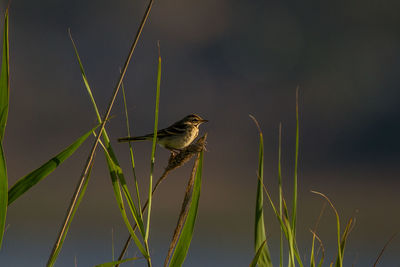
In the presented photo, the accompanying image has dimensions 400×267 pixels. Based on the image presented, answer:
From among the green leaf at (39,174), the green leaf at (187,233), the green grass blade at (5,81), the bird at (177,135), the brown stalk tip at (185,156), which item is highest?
the green grass blade at (5,81)

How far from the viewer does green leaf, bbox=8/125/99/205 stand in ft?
8.39

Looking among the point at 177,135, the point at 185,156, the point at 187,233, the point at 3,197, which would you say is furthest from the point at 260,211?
the point at 177,135

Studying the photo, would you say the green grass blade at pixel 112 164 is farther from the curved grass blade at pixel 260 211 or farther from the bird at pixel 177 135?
the bird at pixel 177 135

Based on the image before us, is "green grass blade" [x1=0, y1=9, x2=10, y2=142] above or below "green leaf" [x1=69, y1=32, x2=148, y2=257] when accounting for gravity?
above

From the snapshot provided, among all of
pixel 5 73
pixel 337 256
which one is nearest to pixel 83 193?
pixel 5 73

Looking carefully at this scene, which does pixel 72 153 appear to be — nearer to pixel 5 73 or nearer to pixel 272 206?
pixel 5 73

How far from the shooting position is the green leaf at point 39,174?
8.39 ft

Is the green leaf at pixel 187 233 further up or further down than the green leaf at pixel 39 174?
further down

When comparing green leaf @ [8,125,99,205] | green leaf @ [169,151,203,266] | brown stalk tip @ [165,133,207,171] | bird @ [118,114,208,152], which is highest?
green leaf @ [8,125,99,205]

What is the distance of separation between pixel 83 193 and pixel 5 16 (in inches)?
46.2

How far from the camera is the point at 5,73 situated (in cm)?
248

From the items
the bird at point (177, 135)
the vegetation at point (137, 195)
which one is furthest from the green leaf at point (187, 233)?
the bird at point (177, 135)

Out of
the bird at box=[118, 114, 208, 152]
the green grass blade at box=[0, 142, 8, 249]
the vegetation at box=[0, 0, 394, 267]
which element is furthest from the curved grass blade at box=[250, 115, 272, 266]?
the bird at box=[118, 114, 208, 152]

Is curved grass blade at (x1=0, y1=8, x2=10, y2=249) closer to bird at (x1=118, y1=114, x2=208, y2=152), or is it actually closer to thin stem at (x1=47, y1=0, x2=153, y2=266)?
thin stem at (x1=47, y1=0, x2=153, y2=266)
